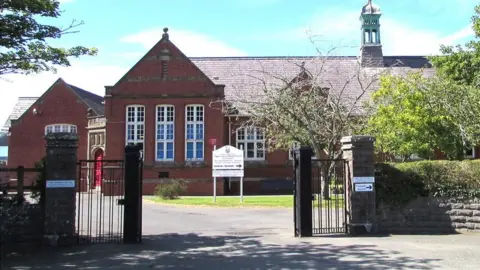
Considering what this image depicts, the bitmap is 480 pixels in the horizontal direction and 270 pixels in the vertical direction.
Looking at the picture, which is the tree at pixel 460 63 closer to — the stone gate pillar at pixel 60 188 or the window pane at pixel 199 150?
the window pane at pixel 199 150

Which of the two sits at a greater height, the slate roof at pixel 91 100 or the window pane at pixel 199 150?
the slate roof at pixel 91 100

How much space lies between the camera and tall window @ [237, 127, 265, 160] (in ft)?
115

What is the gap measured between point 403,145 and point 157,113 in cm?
1668

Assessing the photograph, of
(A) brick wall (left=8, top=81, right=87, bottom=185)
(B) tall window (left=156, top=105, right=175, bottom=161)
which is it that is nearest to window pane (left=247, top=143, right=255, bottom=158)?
(B) tall window (left=156, top=105, right=175, bottom=161)

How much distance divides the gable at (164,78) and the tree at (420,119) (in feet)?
40.9

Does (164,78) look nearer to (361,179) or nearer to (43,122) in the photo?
(43,122)

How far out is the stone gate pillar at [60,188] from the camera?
10.8m

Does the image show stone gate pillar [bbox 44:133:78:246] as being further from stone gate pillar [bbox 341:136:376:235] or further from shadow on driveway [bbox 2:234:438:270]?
stone gate pillar [bbox 341:136:376:235]

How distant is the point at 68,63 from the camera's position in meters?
11.2

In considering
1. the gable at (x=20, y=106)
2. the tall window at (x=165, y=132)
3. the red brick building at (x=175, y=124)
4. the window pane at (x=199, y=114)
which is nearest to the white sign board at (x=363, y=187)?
the red brick building at (x=175, y=124)

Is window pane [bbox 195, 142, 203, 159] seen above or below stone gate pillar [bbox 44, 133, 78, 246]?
above

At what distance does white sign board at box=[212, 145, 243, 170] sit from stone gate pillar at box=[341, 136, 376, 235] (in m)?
12.6

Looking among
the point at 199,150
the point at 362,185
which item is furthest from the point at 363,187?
the point at 199,150

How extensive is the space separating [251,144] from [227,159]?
36.3ft
